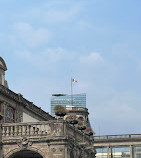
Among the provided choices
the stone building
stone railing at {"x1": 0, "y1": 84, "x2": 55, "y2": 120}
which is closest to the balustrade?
the stone building

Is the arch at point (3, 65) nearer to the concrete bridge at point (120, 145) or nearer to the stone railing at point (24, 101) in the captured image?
the stone railing at point (24, 101)

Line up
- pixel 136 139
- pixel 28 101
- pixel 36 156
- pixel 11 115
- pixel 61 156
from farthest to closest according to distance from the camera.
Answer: pixel 136 139
pixel 28 101
pixel 11 115
pixel 36 156
pixel 61 156

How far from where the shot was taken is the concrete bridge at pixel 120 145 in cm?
8244

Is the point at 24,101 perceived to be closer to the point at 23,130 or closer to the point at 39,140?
the point at 23,130

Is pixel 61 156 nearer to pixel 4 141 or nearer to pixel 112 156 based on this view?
pixel 4 141

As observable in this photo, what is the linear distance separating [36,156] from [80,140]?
13.8 feet

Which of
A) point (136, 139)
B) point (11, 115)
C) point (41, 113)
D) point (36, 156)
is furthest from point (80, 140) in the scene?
point (136, 139)

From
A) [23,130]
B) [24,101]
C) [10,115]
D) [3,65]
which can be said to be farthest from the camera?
[24,101]

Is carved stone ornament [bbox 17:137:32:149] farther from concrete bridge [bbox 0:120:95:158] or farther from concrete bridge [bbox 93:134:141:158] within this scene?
concrete bridge [bbox 93:134:141:158]

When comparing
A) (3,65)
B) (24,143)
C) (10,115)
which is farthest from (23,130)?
(3,65)

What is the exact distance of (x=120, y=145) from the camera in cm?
8362

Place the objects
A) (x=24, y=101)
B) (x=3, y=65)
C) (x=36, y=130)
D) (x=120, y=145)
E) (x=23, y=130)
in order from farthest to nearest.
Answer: (x=120, y=145) < (x=24, y=101) < (x=3, y=65) < (x=23, y=130) < (x=36, y=130)

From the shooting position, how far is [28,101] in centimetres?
5025

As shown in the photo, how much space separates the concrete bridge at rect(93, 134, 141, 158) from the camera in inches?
3246
